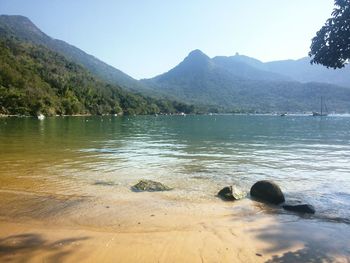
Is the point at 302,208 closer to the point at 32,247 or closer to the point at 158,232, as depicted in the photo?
the point at 158,232

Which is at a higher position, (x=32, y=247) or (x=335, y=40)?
(x=335, y=40)

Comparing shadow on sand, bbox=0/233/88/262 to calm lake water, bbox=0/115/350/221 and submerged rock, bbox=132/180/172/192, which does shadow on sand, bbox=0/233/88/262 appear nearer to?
calm lake water, bbox=0/115/350/221

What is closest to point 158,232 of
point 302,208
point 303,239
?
point 303,239

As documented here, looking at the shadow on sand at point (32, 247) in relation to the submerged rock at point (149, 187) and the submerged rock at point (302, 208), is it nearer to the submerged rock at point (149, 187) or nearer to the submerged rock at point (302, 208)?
the submerged rock at point (149, 187)

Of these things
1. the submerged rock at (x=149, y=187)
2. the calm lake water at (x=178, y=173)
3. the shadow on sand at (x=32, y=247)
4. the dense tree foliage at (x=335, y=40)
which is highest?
the dense tree foliage at (x=335, y=40)

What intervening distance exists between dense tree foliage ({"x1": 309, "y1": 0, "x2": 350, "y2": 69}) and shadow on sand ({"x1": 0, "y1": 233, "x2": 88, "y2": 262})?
8689 mm

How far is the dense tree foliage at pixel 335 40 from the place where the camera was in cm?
985

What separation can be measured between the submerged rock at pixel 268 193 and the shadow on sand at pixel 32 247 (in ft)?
26.7

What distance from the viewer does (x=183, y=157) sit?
29547 mm

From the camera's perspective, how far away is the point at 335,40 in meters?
10.2

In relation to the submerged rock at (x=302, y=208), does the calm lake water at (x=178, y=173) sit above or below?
below

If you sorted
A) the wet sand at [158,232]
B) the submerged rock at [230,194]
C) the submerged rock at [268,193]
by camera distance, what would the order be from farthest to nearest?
the submerged rock at [230,194] → the submerged rock at [268,193] → the wet sand at [158,232]

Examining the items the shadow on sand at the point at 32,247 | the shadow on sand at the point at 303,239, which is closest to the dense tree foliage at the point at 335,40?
the shadow on sand at the point at 303,239

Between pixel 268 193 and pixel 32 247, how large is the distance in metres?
9.66
